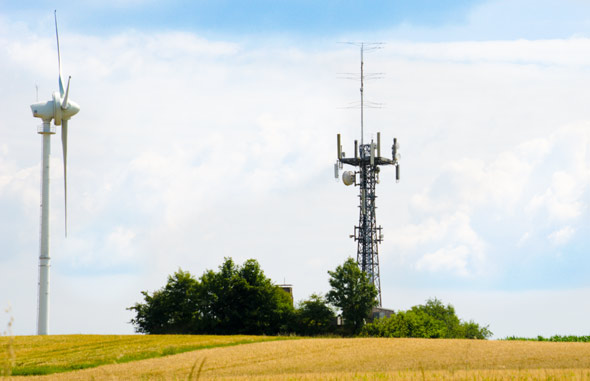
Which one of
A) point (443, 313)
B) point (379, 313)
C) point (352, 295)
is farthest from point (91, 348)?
point (443, 313)

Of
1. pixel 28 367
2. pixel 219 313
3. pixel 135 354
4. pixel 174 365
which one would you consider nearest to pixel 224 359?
pixel 174 365

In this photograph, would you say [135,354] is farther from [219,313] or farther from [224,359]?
[219,313]

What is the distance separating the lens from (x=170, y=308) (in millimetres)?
102812

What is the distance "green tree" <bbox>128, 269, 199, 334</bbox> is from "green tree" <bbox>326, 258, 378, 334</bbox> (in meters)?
19.3

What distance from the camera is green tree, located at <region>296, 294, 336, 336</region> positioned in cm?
A: 9400

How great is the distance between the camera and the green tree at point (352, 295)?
94.3 m

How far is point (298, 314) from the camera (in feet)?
313

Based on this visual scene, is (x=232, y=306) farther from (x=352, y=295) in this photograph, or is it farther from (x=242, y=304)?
(x=352, y=295)

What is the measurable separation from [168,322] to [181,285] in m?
5.38

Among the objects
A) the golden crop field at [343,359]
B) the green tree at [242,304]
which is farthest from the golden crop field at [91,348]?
the green tree at [242,304]

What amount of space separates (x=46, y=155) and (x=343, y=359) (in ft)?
156

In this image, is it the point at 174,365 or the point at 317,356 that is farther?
the point at 317,356

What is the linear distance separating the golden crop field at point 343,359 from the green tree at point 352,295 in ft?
78.8

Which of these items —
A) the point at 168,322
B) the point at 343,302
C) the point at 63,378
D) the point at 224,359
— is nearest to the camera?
the point at 63,378
